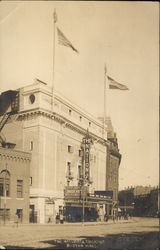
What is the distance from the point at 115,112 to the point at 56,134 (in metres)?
0.52

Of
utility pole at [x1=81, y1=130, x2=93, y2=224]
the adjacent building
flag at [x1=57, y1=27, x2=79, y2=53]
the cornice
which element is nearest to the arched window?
the adjacent building

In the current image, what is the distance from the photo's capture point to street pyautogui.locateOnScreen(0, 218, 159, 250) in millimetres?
3098

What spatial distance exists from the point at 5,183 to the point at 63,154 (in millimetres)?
521

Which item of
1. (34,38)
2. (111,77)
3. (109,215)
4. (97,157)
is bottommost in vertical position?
(109,215)

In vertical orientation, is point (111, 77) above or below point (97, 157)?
above

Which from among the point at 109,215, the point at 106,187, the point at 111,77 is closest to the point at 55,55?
the point at 111,77

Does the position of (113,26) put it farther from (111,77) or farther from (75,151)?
(75,151)

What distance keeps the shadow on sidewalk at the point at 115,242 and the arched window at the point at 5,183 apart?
515 millimetres

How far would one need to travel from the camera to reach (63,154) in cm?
327

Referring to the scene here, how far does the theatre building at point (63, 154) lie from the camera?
10.4ft

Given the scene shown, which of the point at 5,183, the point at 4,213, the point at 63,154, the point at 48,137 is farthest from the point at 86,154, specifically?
the point at 4,213

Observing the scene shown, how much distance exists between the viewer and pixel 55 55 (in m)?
3.21

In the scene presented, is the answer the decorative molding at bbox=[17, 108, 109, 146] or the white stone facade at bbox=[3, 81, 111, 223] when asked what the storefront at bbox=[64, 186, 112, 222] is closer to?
the white stone facade at bbox=[3, 81, 111, 223]

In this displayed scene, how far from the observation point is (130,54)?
329cm
